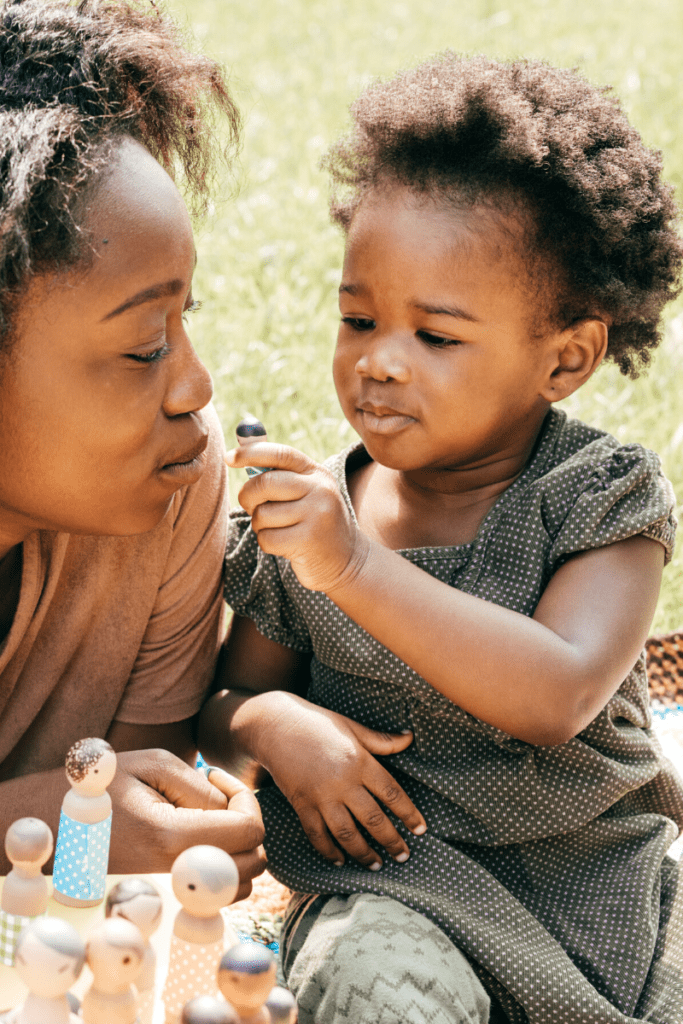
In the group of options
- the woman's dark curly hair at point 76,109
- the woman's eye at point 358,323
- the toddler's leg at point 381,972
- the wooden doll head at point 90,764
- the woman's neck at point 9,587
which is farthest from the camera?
the woman's eye at point 358,323

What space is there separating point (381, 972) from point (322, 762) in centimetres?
36

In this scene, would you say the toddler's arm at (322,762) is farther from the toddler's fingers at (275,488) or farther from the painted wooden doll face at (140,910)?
the painted wooden doll face at (140,910)

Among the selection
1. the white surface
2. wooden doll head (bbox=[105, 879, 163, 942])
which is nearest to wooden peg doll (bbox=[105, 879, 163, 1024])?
wooden doll head (bbox=[105, 879, 163, 942])

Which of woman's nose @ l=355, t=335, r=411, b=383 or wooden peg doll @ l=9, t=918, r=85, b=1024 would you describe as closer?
wooden peg doll @ l=9, t=918, r=85, b=1024

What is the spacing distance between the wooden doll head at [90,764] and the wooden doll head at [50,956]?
0.21m

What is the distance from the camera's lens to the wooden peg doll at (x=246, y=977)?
930 mm

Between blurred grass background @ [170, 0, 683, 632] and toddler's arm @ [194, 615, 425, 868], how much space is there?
35.2 inches

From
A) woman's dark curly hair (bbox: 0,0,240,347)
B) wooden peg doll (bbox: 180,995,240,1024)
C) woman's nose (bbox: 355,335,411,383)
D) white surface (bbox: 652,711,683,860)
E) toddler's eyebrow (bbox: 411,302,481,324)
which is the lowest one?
white surface (bbox: 652,711,683,860)

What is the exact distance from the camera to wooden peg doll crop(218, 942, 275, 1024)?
3.05ft

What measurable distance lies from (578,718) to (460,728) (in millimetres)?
247

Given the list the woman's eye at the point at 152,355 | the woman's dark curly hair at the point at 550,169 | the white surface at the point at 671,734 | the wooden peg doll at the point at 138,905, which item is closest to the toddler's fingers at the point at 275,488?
the woman's eye at the point at 152,355

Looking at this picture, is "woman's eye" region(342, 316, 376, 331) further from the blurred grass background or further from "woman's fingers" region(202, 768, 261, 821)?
"woman's fingers" region(202, 768, 261, 821)

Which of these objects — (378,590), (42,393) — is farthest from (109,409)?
(378,590)

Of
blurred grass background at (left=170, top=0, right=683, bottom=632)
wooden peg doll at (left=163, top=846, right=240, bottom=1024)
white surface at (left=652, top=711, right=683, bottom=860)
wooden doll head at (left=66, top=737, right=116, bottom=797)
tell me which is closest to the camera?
wooden peg doll at (left=163, top=846, right=240, bottom=1024)
